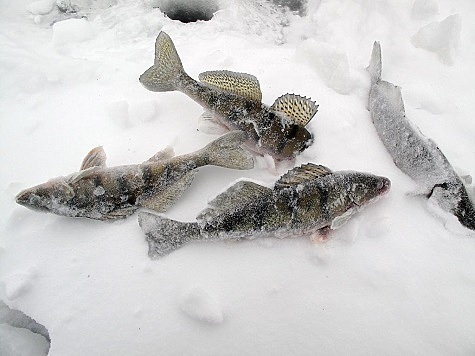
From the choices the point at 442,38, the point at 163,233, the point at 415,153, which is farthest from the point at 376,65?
the point at 163,233

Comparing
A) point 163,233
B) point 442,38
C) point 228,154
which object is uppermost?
point 442,38

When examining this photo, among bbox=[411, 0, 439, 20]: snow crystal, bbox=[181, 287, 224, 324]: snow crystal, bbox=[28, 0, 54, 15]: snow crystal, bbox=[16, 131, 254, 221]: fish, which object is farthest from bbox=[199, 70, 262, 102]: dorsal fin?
bbox=[28, 0, 54, 15]: snow crystal

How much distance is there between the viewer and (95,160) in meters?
2.73

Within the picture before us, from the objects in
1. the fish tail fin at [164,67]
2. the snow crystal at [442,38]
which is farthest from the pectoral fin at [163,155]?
the snow crystal at [442,38]

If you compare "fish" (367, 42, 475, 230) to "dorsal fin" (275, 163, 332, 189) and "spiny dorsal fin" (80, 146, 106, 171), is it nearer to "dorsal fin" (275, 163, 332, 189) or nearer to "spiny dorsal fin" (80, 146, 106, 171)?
"dorsal fin" (275, 163, 332, 189)

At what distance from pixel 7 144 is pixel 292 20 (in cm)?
312

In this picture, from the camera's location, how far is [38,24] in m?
4.37

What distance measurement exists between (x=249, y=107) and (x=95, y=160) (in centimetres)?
116

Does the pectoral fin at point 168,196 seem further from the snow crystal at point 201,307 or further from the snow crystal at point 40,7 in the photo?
the snow crystal at point 40,7

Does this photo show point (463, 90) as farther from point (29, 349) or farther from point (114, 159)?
point (29, 349)

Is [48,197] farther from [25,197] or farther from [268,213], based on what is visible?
[268,213]

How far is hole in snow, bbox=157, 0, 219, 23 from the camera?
4469 mm

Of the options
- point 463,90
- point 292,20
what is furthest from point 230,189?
point 292,20

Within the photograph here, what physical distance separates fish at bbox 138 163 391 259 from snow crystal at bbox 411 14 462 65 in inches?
76.2
